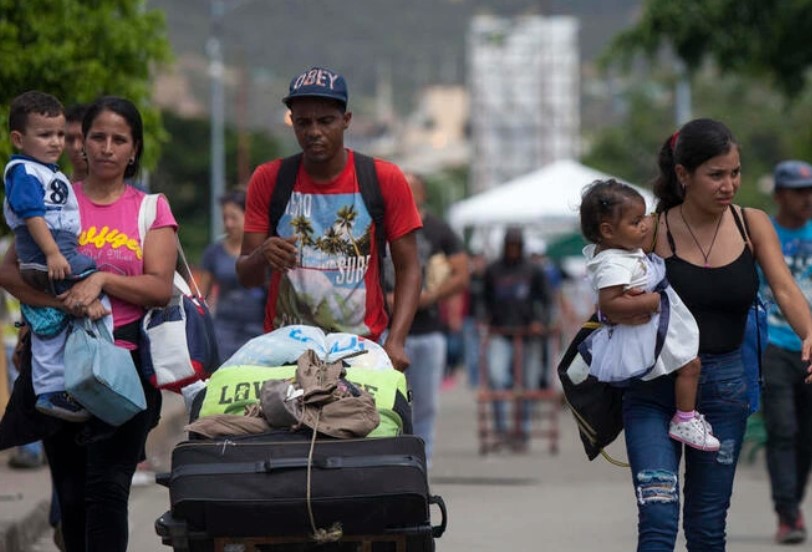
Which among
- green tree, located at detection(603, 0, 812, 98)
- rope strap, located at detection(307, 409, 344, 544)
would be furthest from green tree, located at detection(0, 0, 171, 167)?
green tree, located at detection(603, 0, 812, 98)

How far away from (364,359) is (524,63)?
138043 mm

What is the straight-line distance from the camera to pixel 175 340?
22.0 feet

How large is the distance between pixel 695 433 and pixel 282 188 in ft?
5.94

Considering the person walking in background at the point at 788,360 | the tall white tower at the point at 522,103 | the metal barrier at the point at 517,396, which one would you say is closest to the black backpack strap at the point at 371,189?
the person walking in background at the point at 788,360

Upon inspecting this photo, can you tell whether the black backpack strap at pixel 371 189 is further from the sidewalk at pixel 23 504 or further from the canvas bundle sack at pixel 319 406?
the sidewalk at pixel 23 504

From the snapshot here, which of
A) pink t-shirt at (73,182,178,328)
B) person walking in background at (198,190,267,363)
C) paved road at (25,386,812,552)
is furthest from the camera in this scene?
person walking in background at (198,190,267,363)

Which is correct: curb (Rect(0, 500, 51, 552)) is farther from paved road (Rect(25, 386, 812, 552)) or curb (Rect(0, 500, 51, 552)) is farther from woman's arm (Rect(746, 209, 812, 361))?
woman's arm (Rect(746, 209, 812, 361))

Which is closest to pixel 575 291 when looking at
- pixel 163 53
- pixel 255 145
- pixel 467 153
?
pixel 163 53

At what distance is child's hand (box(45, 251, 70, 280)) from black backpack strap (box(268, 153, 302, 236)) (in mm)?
934

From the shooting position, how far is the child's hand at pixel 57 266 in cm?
652

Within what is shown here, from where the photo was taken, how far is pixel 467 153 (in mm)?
196125

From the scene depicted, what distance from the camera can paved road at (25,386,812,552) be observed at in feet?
32.3

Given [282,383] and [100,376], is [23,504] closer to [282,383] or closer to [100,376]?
→ [100,376]

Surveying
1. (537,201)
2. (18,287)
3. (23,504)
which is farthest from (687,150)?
Result: (537,201)
